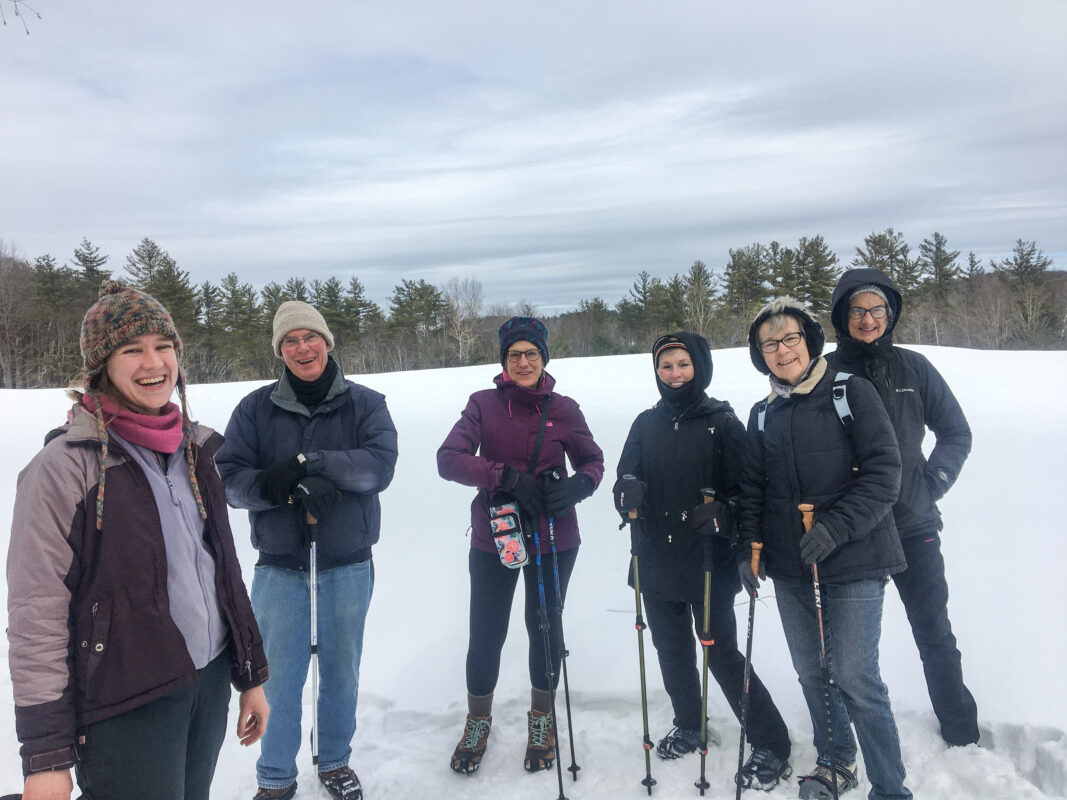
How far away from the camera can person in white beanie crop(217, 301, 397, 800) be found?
2654 mm

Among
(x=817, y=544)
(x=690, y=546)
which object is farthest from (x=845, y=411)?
(x=690, y=546)

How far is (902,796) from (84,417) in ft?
10.0

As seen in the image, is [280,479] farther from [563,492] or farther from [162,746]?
[563,492]

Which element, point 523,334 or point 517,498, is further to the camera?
point 523,334

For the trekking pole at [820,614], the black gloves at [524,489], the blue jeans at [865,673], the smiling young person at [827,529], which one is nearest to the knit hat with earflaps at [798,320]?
the smiling young person at [827,529]

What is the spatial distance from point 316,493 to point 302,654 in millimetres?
773

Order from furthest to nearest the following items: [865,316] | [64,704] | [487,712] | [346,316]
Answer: [346,316], [487,712], [865,316], [64,704]

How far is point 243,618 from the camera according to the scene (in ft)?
6.46

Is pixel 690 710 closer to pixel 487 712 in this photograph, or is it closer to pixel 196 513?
pixel 487 712

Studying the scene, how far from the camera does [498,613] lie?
3.04m

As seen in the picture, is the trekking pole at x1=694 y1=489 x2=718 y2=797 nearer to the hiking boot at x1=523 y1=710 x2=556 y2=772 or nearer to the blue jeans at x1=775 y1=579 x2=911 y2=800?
the blue jeans at x1=775 y1=579 x2=911 y2=800

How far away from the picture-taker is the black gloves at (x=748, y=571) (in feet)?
8.60

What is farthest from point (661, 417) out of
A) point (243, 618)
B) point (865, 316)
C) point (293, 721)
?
point (293, 721)

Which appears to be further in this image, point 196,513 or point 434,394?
point 434,394
